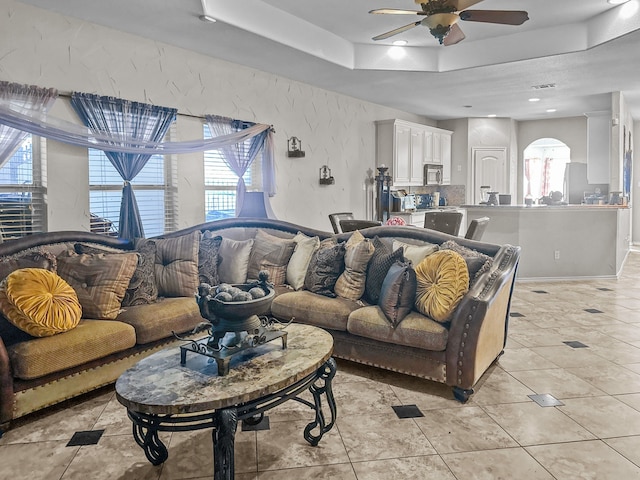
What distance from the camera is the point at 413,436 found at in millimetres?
2477

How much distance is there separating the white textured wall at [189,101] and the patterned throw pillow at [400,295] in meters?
2.77

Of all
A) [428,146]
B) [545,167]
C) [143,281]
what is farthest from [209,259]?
[545,167]

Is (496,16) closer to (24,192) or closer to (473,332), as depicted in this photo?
(473,332)

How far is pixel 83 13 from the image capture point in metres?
3.94

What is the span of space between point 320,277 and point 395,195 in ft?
15.4

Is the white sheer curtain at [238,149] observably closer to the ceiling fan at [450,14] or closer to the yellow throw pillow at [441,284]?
the ceiling fan at [450,14]

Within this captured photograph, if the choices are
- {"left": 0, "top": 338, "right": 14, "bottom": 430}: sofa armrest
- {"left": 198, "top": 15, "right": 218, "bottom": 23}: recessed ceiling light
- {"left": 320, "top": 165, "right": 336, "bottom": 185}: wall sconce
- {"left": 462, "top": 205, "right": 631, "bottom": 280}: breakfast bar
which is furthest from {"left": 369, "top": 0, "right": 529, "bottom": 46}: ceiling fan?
{"left": 462, "top": 205, "right": 631, "bottom": 280}: breakfast bar

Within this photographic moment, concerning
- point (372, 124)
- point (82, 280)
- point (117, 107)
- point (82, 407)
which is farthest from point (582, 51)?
point (82, 407)

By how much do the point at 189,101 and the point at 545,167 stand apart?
10413 millimetres

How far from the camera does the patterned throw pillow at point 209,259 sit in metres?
3.95

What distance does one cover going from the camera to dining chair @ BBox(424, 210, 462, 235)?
15.9 ft

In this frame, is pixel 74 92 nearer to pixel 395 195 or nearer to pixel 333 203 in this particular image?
pixel 333 203

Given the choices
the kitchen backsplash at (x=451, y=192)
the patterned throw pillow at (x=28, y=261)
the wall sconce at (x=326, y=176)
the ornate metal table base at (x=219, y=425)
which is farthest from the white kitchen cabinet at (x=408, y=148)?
the ornate metal table base at (x=219, y=425)

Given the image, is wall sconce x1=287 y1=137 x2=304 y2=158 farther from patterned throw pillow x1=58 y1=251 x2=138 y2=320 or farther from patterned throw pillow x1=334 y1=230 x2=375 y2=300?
patterned throw pillow x1=58 y1=251 x2=138 y2=320
